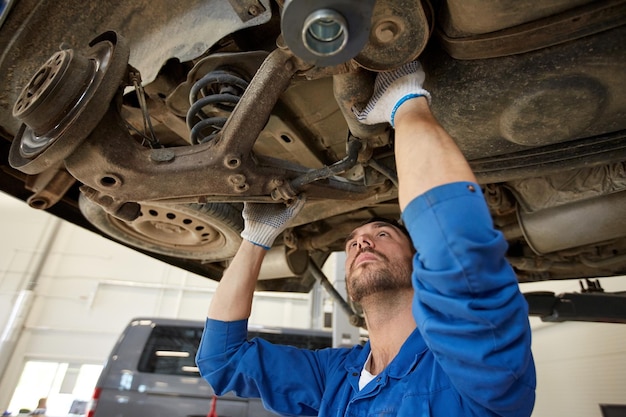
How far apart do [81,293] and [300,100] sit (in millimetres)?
7742

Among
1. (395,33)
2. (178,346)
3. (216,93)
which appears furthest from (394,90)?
(178,346)

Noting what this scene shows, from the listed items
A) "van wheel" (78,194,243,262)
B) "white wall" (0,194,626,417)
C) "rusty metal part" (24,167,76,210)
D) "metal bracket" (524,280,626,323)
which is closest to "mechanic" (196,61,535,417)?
"van wheel" (78,194,243,262)

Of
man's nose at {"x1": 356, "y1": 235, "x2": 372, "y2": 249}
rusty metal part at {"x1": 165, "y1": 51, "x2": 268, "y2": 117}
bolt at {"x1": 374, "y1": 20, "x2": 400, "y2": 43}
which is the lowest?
man's nose at {"x1": 356, "y1": 235, "x2": 372, "y2": 249}

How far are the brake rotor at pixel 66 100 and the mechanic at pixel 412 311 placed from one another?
0.52 metres

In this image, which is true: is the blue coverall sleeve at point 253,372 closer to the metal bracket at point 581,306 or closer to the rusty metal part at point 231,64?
the rusty metal part at point 231,64

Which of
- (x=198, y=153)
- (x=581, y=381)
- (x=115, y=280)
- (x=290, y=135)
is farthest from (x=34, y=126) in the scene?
(x=115, y=280)

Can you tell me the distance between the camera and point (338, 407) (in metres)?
0.93

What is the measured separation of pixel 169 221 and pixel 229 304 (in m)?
0.47

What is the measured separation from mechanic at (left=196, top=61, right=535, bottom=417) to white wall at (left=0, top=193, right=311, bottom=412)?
604 cm

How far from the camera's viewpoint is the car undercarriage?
2.09 feet

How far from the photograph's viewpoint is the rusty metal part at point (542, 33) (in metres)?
0.61

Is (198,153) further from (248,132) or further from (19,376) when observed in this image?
(19,376)

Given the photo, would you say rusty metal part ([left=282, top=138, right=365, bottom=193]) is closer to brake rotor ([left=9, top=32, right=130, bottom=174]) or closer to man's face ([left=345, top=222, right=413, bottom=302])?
man's face ([left=345, top=222, right=413, bottom=302])

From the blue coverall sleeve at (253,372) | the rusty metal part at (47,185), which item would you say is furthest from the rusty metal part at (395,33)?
the rusty metal part at (47,185)
